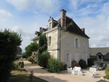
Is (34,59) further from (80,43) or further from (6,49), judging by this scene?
(6,49)

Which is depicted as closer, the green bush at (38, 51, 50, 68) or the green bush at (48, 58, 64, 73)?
the green bush at (48, 58, 64, 73)

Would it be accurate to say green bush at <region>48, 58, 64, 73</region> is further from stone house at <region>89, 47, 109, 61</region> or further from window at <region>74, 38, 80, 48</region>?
stone house at <region>89, 47, 109, 61</region>

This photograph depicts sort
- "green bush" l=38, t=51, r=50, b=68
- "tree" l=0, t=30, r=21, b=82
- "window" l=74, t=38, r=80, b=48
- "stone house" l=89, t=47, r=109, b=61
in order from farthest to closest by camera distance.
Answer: "stone house" l=89, t=47, r=109, b=61
"window" l=74, t=38, r=80, b=48
"green bush" l=38, t=51, r=50, b=68
"tree" l=0, t=30, r=21, b=82

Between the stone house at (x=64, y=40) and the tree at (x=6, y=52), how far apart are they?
12004 millimetres

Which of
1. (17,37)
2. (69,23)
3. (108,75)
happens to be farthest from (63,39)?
(17,37)

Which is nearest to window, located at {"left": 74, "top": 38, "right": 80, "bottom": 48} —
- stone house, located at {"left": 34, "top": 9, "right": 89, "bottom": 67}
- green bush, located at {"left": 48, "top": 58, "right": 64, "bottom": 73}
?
stone house, located at {"left": 34, "top": 9, "right": 89, "bottom": 67}

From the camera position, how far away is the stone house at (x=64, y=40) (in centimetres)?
2572

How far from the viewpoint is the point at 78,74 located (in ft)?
68.6

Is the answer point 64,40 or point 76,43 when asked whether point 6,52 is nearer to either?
point 64,40

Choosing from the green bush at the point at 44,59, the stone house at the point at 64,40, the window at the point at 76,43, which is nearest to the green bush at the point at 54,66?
the green bush at the point at 44,59

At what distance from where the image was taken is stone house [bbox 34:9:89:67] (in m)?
25.7

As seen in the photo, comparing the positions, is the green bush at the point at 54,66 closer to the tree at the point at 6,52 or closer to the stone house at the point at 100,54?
the tree at the point at 6,52

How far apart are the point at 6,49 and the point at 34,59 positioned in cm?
1669

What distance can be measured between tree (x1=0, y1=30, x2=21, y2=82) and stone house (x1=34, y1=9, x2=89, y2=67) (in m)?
12.0
